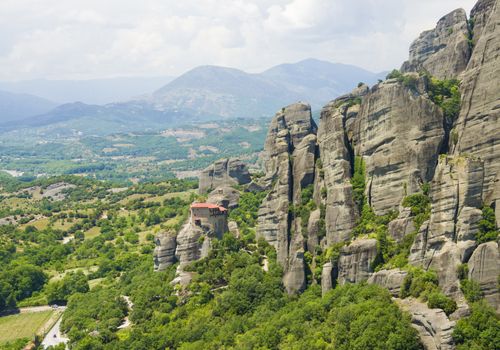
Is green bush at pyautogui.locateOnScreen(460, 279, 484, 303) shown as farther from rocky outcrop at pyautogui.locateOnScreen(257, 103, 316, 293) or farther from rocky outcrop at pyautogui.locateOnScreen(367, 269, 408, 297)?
rocky outcrop at pyautogui.locateOnScreen(257, 103, 316, 293)

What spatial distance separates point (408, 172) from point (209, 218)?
90.9ft

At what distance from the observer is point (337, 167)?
56688 millimetres

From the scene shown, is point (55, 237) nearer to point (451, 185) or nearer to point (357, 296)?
point (357, 296)

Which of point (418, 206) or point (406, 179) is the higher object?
point (406, 179)

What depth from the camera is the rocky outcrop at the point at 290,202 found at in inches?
2263

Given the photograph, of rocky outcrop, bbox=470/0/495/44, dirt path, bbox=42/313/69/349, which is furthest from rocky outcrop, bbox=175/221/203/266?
rocky outcrop, bbox=470/0/495/44

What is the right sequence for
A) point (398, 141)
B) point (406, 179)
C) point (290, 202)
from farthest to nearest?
1. point (290, 202)
2. point (398, 141)
3. point (406, 179)

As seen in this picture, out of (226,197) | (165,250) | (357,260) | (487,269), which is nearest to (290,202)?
(357,260)

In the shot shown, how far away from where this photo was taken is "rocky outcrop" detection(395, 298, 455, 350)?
37.8 meters

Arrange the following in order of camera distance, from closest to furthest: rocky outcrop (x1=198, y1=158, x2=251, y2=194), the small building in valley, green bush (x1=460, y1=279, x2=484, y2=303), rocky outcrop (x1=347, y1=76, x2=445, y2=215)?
green bush (x1=460, y1=279, x2=484, y2=303)
rocky outcrop (x1=347, y1=76, x2=445, y2=215)
the small building in valley
rocky outcrop (x1=198, y1=158, x2=251, y2=194)

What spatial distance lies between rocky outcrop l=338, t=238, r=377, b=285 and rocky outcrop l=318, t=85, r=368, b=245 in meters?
2.97

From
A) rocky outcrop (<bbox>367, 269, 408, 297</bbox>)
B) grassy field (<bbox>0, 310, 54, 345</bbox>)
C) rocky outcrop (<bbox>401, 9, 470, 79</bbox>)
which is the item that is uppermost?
rocky outcrop (<bbox>401, 9, 470, 79</bbox>)

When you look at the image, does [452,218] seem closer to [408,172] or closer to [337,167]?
[408,172]

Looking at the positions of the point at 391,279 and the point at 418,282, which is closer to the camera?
the point at 418,282
